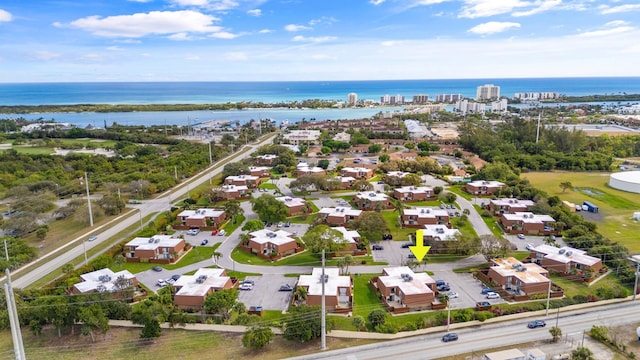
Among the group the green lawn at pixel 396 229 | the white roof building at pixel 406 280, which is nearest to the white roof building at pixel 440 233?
the green lawn at pixel 396 229

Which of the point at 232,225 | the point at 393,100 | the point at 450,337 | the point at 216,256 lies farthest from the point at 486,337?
the point at 393,100

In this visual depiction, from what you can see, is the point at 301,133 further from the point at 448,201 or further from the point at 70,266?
the point at 70,266

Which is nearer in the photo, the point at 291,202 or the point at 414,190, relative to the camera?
the point at 291,202

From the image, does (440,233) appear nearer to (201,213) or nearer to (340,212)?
(340,212)

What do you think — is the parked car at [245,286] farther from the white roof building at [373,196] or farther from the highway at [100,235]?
the white roof building at [373,196]

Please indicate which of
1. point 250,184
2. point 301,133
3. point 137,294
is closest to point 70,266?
point 137,294
